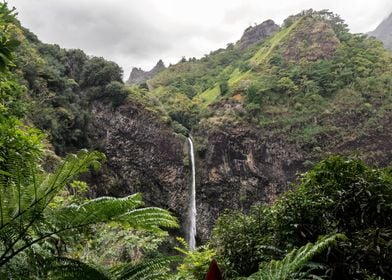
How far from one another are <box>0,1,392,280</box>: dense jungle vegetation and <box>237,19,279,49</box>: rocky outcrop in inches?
102

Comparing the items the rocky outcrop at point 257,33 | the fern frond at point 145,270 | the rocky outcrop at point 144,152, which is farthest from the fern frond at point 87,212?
the rocky outcrop at point 257,33

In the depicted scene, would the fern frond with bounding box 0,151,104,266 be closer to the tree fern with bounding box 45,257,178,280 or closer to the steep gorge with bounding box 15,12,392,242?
the tree fern with bounding box 45,257,178,280

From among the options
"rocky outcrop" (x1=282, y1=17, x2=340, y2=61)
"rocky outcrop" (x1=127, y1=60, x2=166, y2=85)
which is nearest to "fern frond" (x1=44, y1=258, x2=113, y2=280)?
"rocky outcrop" (x1=282, y1=17, x2=340, y2=61)

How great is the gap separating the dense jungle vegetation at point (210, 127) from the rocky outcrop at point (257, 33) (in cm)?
259

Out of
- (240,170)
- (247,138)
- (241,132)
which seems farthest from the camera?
(241,132)

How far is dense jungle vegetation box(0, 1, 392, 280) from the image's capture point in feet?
5.81

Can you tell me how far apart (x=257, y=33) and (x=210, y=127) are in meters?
35.9

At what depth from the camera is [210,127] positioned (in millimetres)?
29484

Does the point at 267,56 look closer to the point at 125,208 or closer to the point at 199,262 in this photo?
the point at 199,262

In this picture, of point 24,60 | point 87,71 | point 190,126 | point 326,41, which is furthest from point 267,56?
point 24,60

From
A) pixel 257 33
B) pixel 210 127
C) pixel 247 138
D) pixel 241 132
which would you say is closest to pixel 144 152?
pixel 210 127

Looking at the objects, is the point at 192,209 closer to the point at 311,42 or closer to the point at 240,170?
the point at 240,170

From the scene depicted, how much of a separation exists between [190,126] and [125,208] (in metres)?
30.0

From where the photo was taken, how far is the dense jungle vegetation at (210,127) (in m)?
1.77
